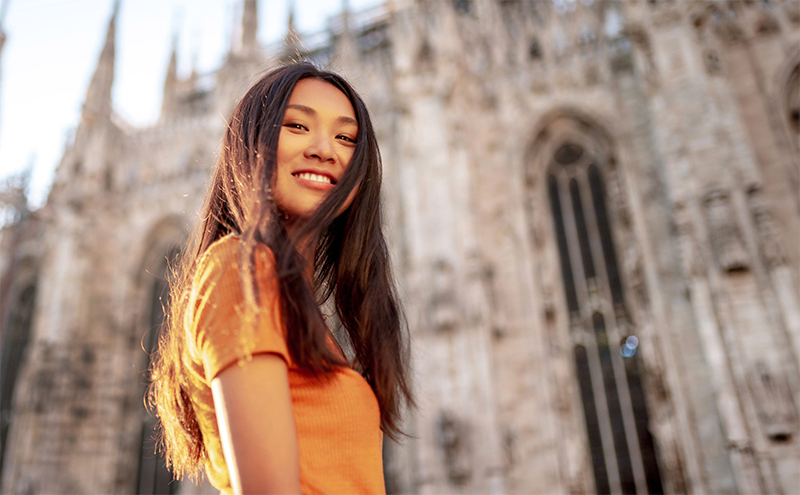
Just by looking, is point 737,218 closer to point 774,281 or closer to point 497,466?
point 774,281

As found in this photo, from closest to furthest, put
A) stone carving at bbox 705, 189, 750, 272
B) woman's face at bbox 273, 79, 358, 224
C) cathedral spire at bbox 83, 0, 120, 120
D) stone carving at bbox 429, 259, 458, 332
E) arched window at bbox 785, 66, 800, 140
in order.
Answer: woman's face at bbox 273, 79, 358, 224 → stone carving at bbox 705, 189, 750, 272 → stone carving at bbox 429, 259, 458, 332 → arched window at bbox 785, 66, 800, 140 → cathedral spire at bbox 83, 0, 120, 120

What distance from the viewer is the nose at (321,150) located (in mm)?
1022

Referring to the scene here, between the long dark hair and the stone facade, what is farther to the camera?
the stone facade

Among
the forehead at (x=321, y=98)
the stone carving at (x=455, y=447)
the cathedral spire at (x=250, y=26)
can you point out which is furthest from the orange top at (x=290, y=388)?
the cathedral spire at (x=250, y=26)

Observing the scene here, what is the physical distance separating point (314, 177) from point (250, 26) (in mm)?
15232

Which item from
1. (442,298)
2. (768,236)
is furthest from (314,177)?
(768,236)

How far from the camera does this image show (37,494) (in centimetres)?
1204

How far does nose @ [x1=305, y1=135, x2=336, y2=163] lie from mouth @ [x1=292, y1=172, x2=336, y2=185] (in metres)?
0.03

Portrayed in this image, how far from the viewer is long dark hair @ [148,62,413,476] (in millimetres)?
833

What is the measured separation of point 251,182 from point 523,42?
12425 millimetres

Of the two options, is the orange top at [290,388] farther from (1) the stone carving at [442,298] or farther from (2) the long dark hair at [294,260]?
(1) the stone carving at [442,298]

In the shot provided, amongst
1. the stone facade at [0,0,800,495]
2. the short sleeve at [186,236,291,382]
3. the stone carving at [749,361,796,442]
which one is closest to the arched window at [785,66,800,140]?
the stone facade at [0,0,800,495]

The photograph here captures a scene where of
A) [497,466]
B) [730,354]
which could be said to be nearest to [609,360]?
[730,354]

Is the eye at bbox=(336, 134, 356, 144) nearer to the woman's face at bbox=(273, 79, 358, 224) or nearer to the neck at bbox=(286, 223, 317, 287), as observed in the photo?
the woman's face at bbox=(273, 79, 358, 224)
